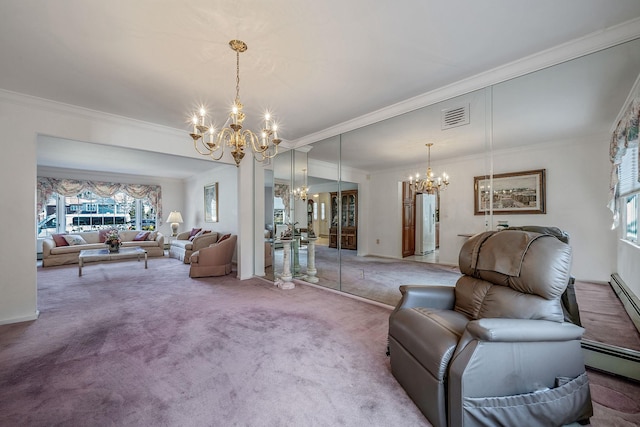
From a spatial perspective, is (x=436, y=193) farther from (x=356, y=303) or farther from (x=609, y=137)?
Result: (x=356, y=303)

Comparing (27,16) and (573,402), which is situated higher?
(27,16)

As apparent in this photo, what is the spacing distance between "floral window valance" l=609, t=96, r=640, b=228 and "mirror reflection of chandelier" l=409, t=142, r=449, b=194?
127 cm

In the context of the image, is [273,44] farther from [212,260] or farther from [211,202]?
[211,202]

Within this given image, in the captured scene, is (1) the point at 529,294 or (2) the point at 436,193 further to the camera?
(2) the point at 436,193

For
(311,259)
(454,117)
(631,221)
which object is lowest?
(311,259)

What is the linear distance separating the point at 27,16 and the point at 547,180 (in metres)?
4.29

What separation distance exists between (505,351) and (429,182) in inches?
82.8

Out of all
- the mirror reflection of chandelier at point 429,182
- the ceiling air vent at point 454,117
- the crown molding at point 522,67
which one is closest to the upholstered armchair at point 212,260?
the crown molding at point 522,67

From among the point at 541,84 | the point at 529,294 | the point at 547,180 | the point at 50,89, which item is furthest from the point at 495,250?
the point at 50,89

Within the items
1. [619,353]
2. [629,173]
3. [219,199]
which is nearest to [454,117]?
[629,173]

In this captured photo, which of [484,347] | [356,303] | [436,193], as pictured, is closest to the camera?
[484,347]

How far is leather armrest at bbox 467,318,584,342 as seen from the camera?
1.33 meters

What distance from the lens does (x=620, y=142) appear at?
1.92m

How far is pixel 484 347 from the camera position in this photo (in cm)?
135
